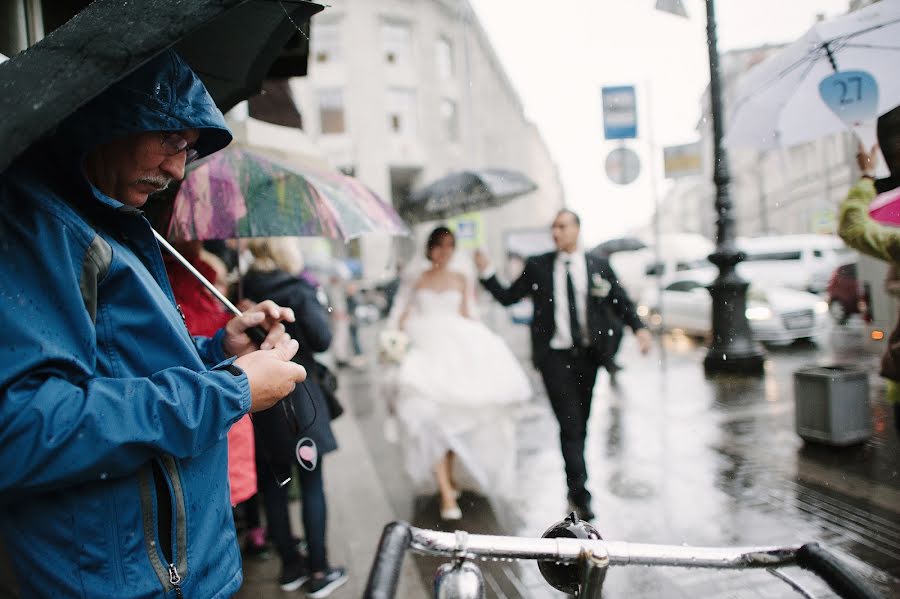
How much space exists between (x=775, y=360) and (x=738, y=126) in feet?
22.6

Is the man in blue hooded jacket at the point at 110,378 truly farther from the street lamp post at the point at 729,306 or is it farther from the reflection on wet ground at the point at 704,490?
the street lamp post at the point at 729,306

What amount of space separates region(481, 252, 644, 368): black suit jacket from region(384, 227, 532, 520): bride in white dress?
16.6 inches

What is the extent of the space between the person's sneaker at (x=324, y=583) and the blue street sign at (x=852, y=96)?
3887 millimetres

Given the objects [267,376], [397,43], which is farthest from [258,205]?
[397,43]

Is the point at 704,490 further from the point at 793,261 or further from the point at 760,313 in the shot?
the point at 793,261

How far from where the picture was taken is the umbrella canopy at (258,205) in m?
2.79

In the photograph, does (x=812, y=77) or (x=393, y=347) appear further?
(x=393, y=347)

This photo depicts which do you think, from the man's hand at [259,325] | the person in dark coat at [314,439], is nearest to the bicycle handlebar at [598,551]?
the man's hand at [259,325]

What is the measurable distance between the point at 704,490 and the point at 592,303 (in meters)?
1.62

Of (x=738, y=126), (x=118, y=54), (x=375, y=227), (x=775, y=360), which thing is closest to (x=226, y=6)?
(x=118, y=54)

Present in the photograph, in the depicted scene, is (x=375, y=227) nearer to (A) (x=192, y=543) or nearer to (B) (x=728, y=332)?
(A) (x=192, y=543)

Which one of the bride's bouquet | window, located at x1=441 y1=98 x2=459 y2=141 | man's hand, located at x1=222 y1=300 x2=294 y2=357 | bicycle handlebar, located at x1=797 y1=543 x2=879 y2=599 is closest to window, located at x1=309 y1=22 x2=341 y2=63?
window, located at x1=441 y1=98 x2=459 y2=141

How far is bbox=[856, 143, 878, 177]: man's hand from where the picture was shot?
335 centimetres

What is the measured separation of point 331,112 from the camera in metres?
31.0
